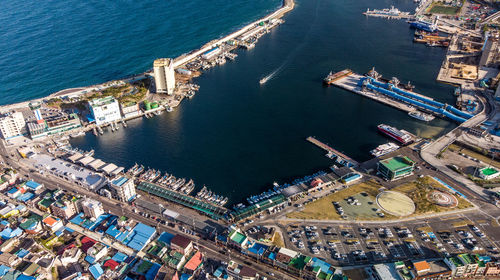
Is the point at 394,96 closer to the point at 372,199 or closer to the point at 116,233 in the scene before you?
the point at 372,199

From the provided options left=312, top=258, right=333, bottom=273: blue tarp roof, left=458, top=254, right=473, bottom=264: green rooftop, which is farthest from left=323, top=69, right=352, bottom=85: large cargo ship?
left=312, top=258, right=333, bottom=273: blue tarp roof

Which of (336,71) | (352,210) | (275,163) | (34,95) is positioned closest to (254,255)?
(352,210)

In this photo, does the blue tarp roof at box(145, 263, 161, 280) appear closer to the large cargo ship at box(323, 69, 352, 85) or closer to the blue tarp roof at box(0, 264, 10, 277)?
the blue tarp roof at box(0, 264, 10, 277)

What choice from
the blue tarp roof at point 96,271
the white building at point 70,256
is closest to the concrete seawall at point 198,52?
the white building at point 70,256

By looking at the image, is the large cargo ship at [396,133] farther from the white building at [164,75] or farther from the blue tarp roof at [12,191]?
the blue tarp roof at [12,191]

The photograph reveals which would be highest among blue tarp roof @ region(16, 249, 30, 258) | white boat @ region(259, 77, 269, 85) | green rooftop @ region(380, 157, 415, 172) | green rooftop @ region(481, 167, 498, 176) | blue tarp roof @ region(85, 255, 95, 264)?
white boat @ region(259, 77, 269, 85)
